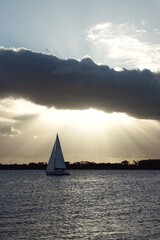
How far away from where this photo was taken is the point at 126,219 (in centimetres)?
5759

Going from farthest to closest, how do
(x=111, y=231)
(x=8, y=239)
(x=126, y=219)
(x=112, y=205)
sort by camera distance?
(x=112, y=205) < (x=126, y=219) < (x=111, y=231) < (x=8, y=239)

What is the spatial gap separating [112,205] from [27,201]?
1621 cm

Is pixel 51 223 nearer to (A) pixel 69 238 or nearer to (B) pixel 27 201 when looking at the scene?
(A) pixel 69 238

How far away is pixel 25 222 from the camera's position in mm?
54125

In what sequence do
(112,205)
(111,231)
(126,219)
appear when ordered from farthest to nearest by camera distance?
(112,205) < (126,219) < (111,231)

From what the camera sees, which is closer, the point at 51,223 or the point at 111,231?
the point at 111,231

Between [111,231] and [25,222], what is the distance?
37.5ft

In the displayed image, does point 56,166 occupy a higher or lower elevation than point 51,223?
higher

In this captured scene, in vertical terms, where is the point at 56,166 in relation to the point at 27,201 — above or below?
above

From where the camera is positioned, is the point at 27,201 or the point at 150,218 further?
the point at 27,201

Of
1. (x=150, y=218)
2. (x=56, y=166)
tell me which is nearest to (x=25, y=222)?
(x=150, y=218)

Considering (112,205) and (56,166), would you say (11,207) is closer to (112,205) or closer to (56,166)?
(112,205)

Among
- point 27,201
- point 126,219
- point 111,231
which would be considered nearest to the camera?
point 111,231

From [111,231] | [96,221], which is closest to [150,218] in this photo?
[96,221]
